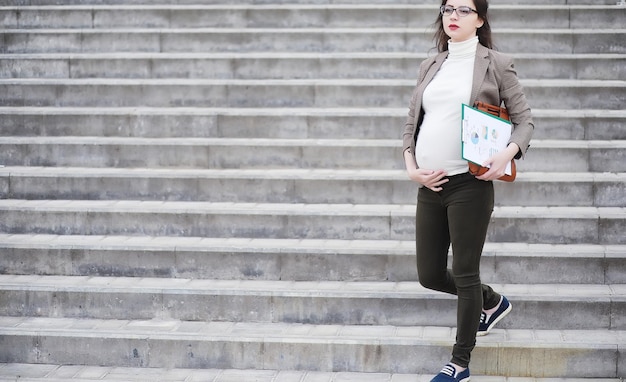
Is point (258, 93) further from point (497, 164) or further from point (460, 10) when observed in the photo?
point (497, 164)

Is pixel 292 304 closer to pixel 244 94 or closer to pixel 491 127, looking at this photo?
pixel 491 127

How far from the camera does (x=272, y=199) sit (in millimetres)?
6672

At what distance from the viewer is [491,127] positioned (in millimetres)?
4457

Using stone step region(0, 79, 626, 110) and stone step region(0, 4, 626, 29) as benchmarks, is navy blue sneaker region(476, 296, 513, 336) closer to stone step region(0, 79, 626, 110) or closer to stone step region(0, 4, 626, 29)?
stone step region(0, 79, 626, 110)

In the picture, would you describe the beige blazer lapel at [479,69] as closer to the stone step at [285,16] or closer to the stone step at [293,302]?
the stone step at [293,302]

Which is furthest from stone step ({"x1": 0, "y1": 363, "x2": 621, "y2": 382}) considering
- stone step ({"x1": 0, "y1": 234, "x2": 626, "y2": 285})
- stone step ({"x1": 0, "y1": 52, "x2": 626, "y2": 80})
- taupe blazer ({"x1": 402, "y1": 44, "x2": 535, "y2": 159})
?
stone step ({"x1": 0, "y1": 52, "x2": 626, "y2": 80})

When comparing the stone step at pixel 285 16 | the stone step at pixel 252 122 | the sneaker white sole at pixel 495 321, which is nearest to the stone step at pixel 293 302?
the sneaker white sole at pixel 495 321

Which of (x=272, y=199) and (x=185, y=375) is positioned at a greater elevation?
(x=272, y=199)

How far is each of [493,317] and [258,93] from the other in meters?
3.18

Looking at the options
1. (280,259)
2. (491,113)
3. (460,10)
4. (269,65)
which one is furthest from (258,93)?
(491,113)

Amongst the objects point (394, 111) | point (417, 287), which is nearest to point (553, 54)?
point (394, 111)

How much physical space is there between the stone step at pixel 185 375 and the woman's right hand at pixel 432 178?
1256mm

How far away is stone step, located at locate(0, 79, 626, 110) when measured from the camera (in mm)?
7312

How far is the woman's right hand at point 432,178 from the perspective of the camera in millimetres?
4555
